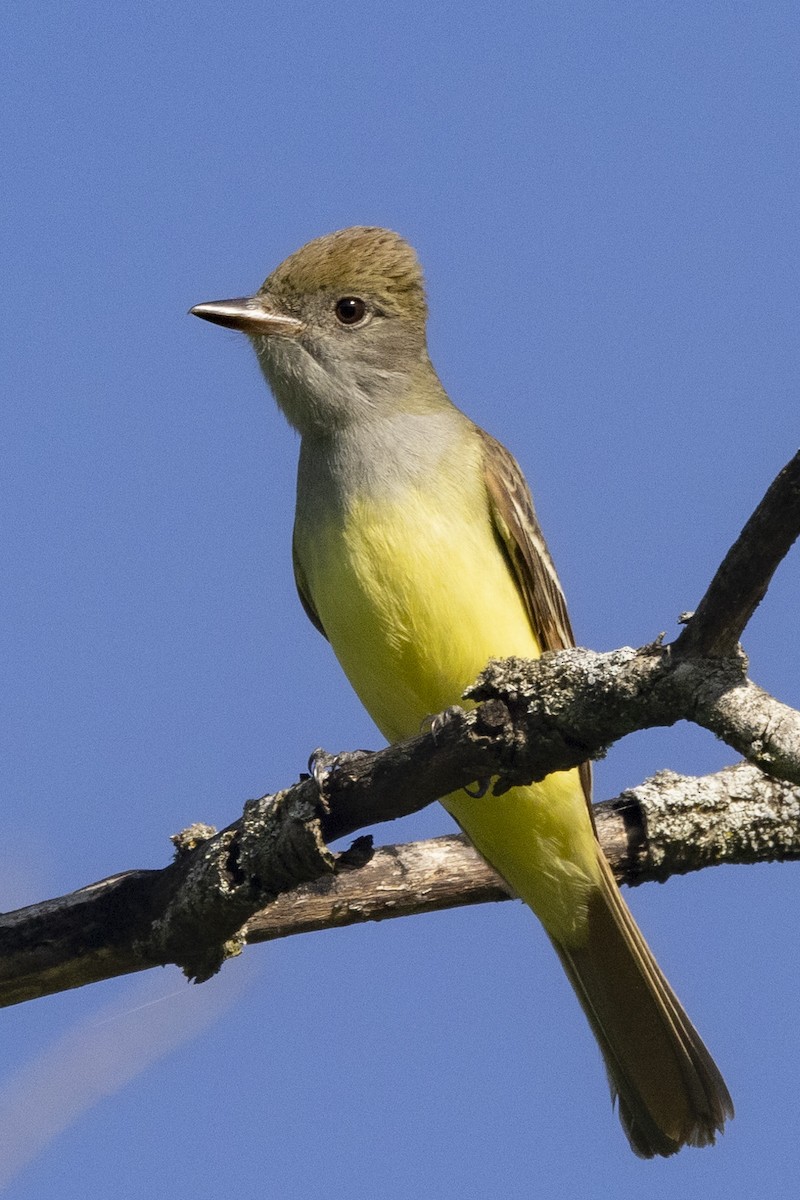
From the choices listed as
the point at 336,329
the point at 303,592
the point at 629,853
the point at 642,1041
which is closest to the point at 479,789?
the point at 629,853

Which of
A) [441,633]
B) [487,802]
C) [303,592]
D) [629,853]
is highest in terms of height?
[303,592]

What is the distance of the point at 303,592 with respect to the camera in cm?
735

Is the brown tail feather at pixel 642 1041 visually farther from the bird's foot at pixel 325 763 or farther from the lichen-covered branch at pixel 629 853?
the bird's foot at pixel 325 763

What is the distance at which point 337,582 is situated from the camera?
6.00 meters

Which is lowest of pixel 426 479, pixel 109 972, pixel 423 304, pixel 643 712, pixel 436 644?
pixel 643 712

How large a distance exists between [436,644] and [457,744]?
1.08 m

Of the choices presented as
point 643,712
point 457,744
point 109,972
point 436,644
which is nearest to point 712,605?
point 643,712

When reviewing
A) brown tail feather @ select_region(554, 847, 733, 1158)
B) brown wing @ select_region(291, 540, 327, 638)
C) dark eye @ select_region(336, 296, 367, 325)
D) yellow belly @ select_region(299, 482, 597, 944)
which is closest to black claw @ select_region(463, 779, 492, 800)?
yellow belly @ select_region(299, 482, 597, 944)

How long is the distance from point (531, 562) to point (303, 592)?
54.8 inches

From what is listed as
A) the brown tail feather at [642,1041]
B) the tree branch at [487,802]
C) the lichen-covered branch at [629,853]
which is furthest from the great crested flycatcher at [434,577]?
the tree branch at [487,802]

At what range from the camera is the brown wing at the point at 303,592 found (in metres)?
7.18

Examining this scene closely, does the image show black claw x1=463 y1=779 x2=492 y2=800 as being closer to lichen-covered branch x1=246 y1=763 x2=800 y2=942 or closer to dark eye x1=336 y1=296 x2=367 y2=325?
lichen-covered branch x1=246 y1=763 x2=800 y2=942

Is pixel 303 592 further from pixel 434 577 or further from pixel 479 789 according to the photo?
pixel 479 789

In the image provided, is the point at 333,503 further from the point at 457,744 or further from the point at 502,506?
the point at 457,744
